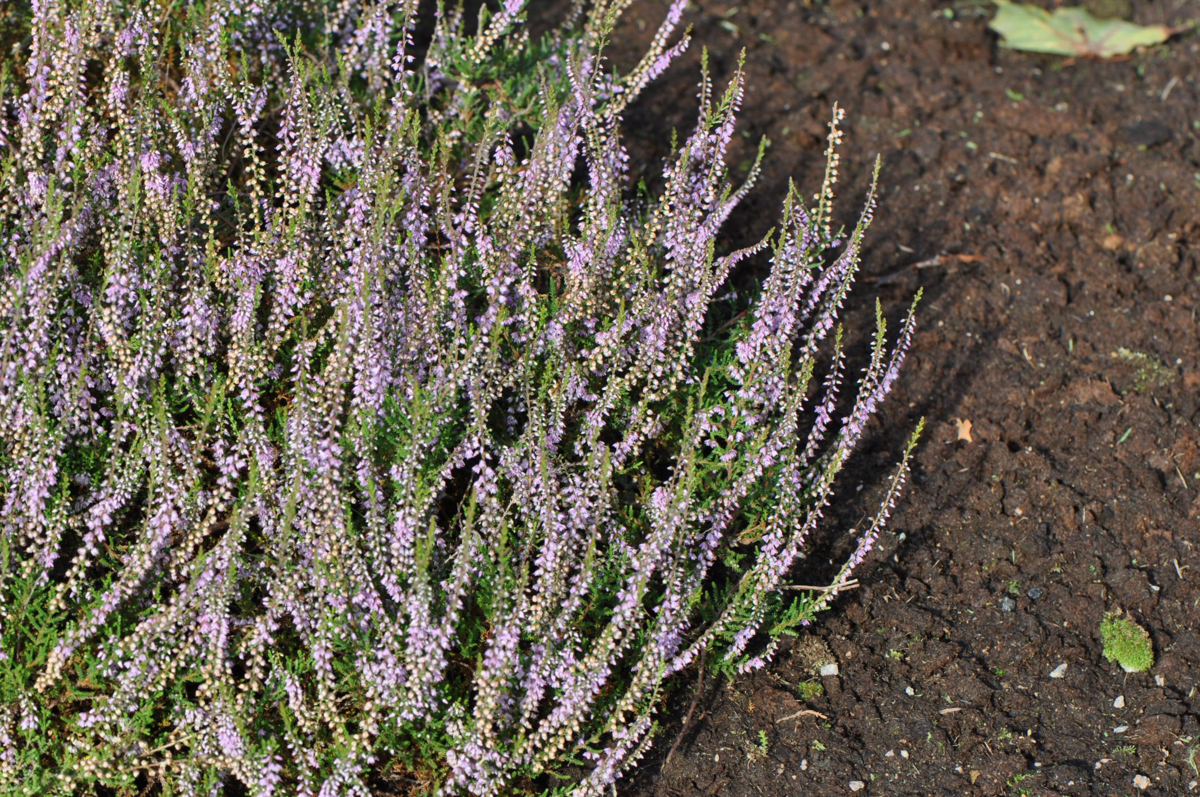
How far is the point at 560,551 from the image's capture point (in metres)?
3.50

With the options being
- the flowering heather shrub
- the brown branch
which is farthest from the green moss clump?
the brown branch

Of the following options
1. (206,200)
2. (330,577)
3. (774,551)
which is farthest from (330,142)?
(774,551)

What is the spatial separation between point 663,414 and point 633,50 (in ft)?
8.52

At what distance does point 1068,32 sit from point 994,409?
107 inches

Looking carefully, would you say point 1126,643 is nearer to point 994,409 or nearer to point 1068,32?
point 994,409

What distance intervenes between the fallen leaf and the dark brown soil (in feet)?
0.28

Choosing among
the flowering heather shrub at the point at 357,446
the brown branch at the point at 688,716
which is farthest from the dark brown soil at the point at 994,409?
the flowering heather shrub at the point at 357,446

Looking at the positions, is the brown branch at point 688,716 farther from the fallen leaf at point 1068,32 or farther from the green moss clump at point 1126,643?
the fallen leaf at point 1068,32

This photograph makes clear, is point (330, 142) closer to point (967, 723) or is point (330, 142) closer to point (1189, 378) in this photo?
point (967, 723)

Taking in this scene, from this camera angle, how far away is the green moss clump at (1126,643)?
3.88 m

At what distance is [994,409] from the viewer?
4617mm

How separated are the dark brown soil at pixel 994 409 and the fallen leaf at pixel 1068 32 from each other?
0.09 meters

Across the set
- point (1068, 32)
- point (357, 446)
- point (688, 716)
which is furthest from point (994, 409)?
point (1068, 32)

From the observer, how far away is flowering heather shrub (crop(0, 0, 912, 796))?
3279 mm
